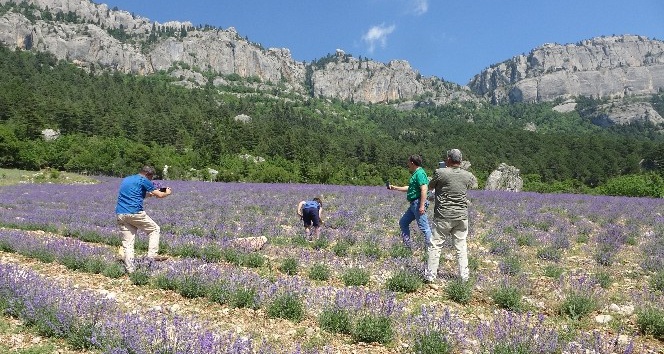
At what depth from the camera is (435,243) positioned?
7.47 m

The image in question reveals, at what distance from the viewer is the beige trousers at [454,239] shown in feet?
24.3

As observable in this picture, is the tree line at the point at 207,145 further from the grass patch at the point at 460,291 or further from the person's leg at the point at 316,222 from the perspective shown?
the grass patch at the point at 460,291

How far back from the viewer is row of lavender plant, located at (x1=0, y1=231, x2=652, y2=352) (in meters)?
4.97

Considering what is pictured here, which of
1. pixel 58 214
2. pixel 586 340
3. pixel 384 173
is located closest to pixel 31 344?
pixel 586 340

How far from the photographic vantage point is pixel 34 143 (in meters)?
58.9

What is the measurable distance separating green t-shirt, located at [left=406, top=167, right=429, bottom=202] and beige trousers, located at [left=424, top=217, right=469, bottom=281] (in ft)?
A: 5.55

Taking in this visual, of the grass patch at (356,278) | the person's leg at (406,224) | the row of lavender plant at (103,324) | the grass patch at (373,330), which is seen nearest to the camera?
the row of lavender plant at (103,324)

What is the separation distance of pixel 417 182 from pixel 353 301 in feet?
13.8

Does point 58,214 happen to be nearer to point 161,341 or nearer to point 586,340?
point 161,341

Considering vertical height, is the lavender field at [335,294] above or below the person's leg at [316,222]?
below

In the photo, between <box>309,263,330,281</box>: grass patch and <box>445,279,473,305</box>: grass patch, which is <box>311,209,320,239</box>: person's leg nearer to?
<box>309,263,330,281</box>: grass patch

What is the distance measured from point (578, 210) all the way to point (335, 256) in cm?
1438

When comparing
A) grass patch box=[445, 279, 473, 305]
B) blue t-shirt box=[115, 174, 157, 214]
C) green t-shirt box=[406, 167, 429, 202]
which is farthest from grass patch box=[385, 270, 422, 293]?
blue t-shirt box=[115, 174, 157, 214]

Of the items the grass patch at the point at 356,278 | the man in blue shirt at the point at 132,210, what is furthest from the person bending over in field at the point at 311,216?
the man in blue shirt at the point at 132,210
